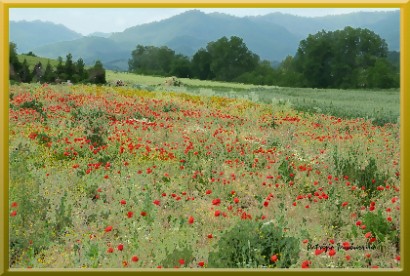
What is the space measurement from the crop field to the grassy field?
0.31 meters

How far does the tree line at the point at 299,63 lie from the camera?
32.3 ft

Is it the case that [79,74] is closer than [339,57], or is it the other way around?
[339,57]

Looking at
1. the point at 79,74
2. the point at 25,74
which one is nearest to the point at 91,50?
the point at 79,74

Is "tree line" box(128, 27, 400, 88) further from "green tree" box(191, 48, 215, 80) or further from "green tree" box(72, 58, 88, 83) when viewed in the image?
"green tree" box(72, 58, 88, 83)

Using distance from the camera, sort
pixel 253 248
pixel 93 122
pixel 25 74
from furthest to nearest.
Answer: pixel 25 74 < pixel 93 122 < pixel 253 248

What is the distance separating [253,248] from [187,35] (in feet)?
17.4

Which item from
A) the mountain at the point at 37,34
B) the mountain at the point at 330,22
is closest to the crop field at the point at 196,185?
the mountain at the point at 37,34

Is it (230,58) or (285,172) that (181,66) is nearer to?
(230,58)

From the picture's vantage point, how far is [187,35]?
9742mm

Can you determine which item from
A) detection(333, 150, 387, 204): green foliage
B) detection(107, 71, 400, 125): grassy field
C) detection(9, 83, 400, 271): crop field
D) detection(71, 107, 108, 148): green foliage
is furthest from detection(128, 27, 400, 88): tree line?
detection(333, 150, 387, 204): green foliage

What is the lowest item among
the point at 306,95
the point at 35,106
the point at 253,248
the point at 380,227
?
the point at 253,248

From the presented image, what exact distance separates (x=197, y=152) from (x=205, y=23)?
2.62 metres

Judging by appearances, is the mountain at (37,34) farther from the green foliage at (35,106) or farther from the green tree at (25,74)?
the green tree at (25,74)

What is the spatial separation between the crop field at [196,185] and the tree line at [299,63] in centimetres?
62
